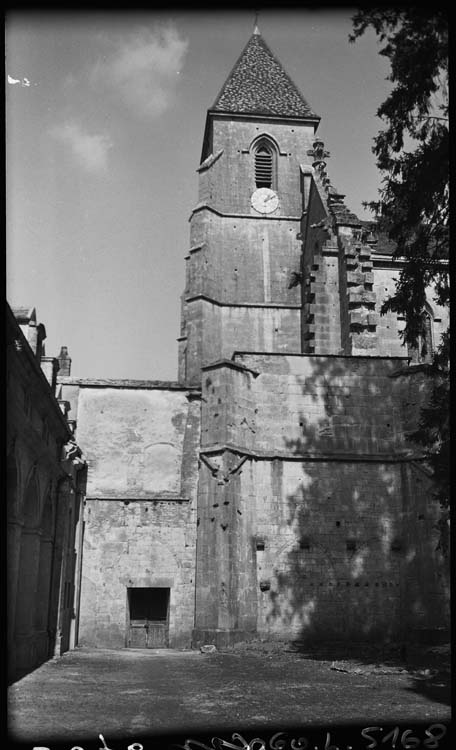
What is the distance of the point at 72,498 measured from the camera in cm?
1870

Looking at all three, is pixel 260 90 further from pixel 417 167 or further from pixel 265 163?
pixel 417 167

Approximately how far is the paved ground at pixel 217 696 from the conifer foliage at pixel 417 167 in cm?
356

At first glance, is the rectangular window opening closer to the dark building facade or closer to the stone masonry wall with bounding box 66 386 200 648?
the stone masonry wall with bounding box 66 386 200 648

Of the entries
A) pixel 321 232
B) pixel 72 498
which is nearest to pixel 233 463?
pixel 72 498

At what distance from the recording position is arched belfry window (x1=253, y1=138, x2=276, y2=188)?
34.6 meters

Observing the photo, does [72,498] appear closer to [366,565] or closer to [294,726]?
[366,565]

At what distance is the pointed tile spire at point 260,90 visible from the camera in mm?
35656

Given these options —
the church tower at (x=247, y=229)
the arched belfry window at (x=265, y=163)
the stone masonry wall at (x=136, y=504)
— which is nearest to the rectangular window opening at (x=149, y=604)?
the stone masonry wall at (x=136, y=504)

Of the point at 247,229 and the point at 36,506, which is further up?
the point at 247,229

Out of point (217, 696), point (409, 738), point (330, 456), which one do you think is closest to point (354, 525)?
point (330, 456)

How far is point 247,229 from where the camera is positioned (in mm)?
A: 33188

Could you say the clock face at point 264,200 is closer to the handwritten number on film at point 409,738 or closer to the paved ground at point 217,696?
the paved ground at point 217,696

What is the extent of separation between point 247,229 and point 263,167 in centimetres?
382

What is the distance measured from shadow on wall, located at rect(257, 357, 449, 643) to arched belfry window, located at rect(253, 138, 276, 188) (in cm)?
1551
